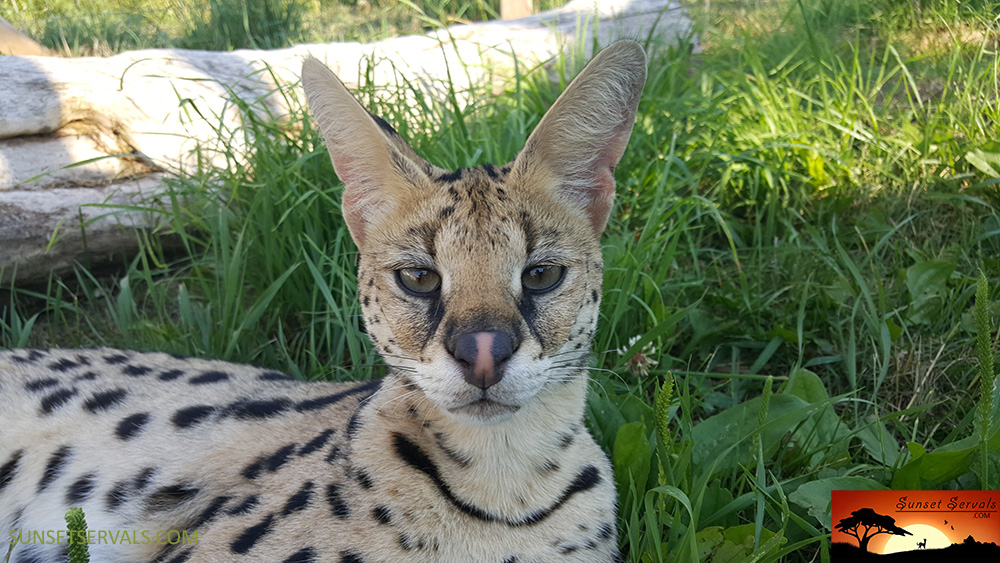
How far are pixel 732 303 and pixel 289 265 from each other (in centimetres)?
209

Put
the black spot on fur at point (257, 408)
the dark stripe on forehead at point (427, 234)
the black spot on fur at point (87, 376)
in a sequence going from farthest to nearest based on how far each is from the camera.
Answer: the black spot on fur at point (87, 376)
the black spot on fur at point (257, 408)
the dark stripe on forehead at point (427, 234)

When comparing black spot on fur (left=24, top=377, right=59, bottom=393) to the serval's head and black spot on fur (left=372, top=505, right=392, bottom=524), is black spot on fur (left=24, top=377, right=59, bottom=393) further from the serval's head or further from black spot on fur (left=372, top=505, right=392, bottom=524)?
black spot on fur (left=372, top=505, right=392, bottom=524)

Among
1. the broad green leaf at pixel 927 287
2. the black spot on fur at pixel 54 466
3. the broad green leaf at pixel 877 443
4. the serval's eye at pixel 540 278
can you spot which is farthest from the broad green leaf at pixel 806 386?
the black spot on fur at pixel 54 466

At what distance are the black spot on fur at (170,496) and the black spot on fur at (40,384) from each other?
710 mm

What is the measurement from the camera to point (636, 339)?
114 inches

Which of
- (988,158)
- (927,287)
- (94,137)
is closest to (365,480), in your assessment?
(927,287)

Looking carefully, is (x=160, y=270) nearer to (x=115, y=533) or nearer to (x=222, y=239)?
(x=222, y=239)

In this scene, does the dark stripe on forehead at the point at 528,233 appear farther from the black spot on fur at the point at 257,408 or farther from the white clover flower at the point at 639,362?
the black spot on fur at the point at 257,408

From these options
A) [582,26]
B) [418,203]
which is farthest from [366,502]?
[582,26]

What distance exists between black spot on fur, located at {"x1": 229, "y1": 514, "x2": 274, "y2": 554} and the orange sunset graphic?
1576 millimetres

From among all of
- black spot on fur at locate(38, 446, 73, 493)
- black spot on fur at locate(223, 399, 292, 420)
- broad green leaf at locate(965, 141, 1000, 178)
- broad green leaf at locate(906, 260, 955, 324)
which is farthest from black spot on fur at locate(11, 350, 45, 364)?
broad green leaf at locate(965, 141, 1000, 178)

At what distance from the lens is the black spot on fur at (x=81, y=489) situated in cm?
229

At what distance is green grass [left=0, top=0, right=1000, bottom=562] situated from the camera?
7.52ft

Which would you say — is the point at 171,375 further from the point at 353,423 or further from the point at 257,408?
the point at 353,423
